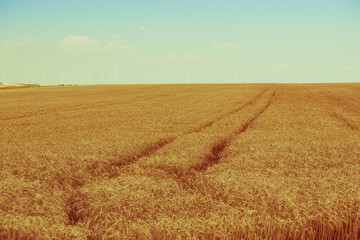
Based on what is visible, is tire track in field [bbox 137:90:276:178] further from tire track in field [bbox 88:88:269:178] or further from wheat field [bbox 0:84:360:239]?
tire track in field [bbox 88:88:269:178]

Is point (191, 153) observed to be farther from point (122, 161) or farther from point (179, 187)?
point (179, 187)

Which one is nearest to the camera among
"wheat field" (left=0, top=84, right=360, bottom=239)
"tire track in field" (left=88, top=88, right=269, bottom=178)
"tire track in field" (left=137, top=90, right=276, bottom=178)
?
"wheat field" (left=0, top=84, right=360, bottom=239)

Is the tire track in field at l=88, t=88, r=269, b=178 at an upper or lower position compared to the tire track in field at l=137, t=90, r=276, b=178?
lower

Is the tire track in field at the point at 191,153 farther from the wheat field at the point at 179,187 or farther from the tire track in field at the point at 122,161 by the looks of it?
the tire track in field at the point at 122,161

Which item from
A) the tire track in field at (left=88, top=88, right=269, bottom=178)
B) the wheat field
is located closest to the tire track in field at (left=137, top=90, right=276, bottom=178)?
the wheat field

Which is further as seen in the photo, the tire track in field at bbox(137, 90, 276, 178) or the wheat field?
the tire track in field at bbox(137, 90, 276, 178)

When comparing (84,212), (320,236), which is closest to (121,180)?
(84,212)

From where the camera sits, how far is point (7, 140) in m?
12.6

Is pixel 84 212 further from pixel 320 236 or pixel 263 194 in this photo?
pixel 320 236

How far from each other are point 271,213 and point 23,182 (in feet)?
17.6

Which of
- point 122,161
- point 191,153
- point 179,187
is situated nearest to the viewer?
point 179,187

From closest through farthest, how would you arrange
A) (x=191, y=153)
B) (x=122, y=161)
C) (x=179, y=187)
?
(x=179, y=187), (x=122, y=161), (x=191, y=153)

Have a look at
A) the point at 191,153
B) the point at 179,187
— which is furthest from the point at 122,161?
the point at 179,187

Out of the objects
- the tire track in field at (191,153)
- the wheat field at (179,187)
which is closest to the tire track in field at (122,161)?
the wheat field at (179,187)
